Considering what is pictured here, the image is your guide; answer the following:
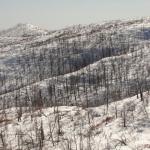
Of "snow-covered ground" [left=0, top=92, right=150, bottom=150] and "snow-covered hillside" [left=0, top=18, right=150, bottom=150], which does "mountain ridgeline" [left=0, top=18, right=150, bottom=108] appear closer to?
"snow-covered hillside" [left=0, top=18, right=150, bottom=150]

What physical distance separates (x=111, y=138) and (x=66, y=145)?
0.88m

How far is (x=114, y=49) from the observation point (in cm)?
10331

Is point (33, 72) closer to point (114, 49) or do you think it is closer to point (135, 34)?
point (114, 49)

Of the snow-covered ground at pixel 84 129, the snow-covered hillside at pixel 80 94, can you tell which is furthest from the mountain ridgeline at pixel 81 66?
the snow-covered ground at pixel 84 129

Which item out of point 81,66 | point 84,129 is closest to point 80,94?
point 81,66

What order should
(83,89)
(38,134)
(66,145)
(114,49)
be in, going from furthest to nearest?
(114,49)
(83,89)
(38,134)
(66,145)

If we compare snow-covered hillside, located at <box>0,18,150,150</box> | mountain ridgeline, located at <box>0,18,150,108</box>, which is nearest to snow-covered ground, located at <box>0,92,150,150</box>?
snow-covered hillside, located at <box>0,18,150,150</box>

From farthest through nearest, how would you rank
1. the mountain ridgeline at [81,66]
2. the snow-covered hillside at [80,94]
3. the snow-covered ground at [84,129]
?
1. the mountain ridgeline at [81,66]
2. the snow-covered hillside at [80,94]
3. the snow-covered ground at [84,129]

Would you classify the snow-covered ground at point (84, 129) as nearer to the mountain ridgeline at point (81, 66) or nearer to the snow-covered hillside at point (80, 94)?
the snow-covered hillside at point (80, 94)

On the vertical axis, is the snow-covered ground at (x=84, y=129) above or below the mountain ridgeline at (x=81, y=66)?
above

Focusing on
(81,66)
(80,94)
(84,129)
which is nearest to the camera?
(84,129)

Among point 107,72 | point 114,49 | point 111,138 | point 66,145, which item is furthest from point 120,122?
point 114,49

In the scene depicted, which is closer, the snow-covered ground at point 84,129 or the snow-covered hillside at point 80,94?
the snow-covered ground at point 84,129

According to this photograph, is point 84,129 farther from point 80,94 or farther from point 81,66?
point 81,66
